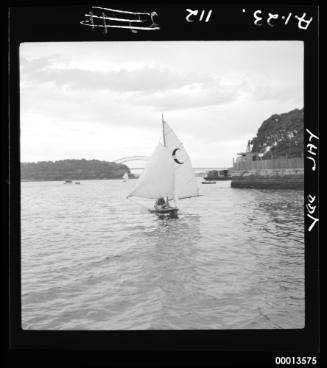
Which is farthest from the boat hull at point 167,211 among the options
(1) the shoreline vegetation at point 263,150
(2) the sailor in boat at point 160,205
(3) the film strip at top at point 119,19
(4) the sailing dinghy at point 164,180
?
(3) the film strip at top at point 119,19

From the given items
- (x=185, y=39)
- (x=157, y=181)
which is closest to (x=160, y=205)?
(x=157, y=181)

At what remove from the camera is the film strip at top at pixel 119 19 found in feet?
13.2

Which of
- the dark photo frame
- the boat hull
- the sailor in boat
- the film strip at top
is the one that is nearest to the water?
the dark photo frame

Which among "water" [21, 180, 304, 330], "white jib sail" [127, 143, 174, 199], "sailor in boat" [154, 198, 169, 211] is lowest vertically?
"water" [21, 180, 304, 330]

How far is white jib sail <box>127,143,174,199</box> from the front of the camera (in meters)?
14.1

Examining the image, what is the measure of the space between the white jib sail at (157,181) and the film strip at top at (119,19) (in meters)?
9.56

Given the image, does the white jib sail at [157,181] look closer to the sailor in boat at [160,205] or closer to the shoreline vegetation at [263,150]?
the sailor in boat at [160,205]

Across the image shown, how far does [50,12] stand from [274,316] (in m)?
4.94

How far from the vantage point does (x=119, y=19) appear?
403cm

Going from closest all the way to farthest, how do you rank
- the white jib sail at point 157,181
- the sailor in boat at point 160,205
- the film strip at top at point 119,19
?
the film strip at top at point 119,19 < the white jib sail at point 157,181 < the sailor in boat at point 160,205

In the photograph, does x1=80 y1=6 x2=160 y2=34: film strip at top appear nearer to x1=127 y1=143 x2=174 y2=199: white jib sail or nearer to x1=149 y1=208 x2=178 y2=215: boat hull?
x1=127 y1=143 x2=174 y2=199: white jib sail

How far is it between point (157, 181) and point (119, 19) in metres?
10.8

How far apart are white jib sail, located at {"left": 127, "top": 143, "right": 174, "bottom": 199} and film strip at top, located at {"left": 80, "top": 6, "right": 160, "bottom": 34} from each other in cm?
956
